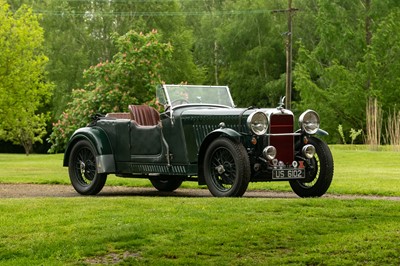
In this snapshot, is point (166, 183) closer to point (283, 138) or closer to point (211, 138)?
point (211, 138)

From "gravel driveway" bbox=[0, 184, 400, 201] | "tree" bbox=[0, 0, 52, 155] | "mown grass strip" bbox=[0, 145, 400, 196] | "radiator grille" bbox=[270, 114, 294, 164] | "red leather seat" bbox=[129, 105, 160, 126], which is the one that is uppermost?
"tree" bbox=[0, 0, 52, 155]

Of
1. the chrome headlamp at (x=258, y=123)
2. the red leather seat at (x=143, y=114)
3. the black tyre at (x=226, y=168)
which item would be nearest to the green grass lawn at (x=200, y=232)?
the black tyre at (x=226, y=168)

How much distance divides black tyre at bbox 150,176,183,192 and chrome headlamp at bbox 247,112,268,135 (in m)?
3.37

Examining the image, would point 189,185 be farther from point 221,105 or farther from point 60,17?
point 60,17

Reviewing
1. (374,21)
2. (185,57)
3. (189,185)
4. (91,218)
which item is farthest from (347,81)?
(91,218)

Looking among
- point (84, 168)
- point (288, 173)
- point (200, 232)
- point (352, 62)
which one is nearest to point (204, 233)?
point (200, 232)

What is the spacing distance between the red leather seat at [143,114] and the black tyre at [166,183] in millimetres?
1339

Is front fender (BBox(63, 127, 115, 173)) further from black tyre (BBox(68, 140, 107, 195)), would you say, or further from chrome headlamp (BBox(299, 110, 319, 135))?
chrome headlamp (BBox(299, 110, 319, 135))

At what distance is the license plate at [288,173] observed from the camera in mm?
13492

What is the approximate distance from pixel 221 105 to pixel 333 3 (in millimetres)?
36518

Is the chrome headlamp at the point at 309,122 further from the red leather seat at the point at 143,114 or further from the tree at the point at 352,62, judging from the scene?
the tree at the point at 352,62

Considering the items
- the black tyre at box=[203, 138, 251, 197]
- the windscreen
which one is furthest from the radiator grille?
the windscreen

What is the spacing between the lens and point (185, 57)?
63.5m

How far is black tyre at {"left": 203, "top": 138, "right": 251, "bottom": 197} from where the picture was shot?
13164 millimetres
